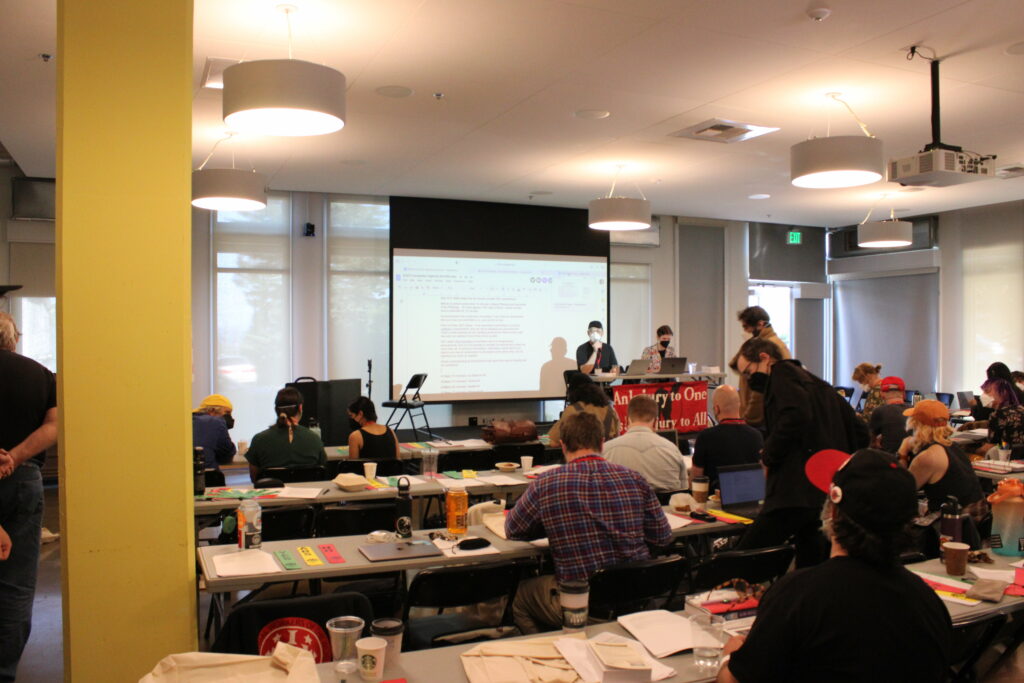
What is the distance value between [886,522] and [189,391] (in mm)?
2323

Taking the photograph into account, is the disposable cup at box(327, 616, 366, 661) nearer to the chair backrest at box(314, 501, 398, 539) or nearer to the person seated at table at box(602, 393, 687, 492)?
the chair backrest at box(314, 501, 398, 539)

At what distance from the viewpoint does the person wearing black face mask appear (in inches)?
148

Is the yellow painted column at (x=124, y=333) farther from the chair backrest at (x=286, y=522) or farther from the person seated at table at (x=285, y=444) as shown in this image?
the person seated at table at (x=285, y=444)

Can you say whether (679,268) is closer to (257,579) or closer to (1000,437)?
(1000,437)

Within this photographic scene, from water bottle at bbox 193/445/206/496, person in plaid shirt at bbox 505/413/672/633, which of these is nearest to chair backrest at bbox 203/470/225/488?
water bottle at bbox 193/445/206/496

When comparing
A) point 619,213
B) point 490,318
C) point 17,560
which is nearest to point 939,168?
point 619,213

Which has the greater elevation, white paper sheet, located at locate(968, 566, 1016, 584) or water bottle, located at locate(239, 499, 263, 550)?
water bottle, located at locate(239, 499, 263, 550)

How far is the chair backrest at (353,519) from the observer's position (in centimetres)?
423

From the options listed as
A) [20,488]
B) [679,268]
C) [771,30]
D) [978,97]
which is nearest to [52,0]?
[20,488]

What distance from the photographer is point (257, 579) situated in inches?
119

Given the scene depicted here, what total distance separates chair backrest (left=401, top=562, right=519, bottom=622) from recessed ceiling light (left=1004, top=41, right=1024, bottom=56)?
482 centimetres

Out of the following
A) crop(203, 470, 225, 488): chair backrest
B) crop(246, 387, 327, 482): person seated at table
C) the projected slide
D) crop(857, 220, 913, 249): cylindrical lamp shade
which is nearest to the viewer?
crop(203, 470, 225, 488): chair backrest

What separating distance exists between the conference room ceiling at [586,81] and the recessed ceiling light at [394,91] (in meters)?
0.07

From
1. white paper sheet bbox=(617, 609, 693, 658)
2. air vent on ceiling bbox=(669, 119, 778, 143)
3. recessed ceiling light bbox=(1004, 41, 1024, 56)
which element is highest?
air vent on ceiling bbox=(669, 119, 778, 143)
